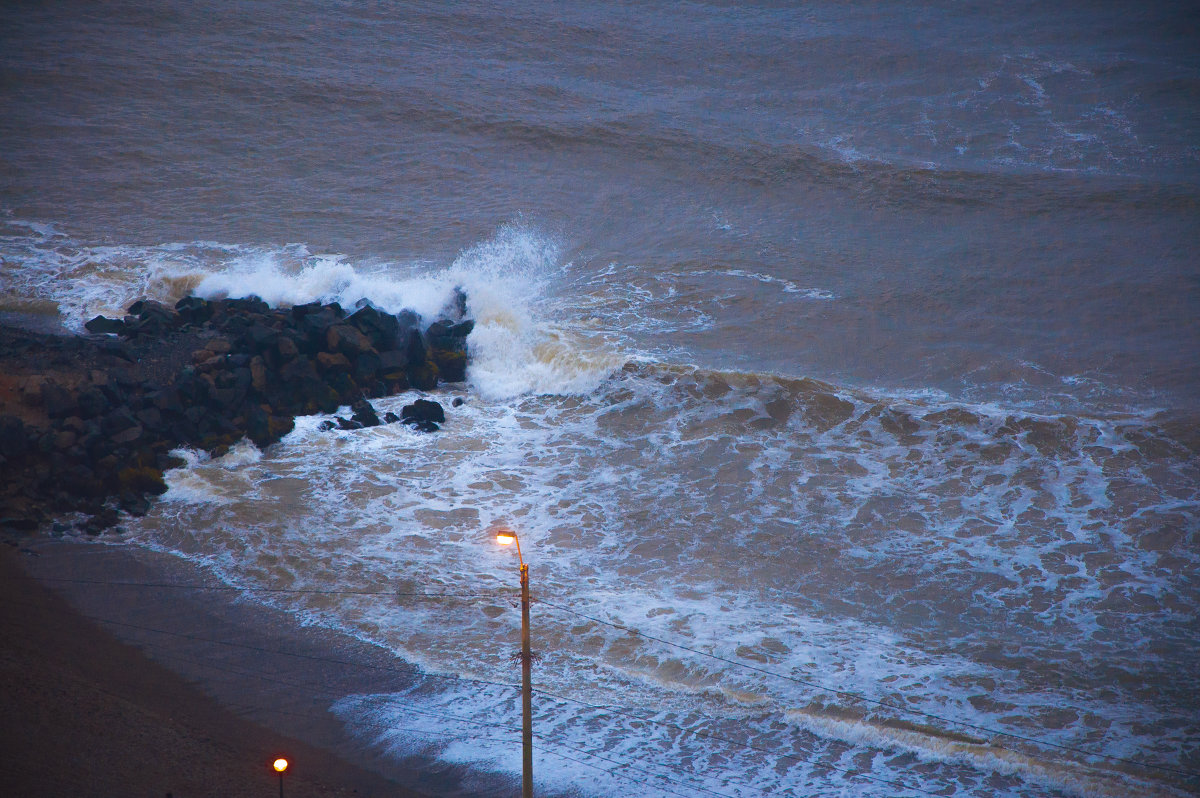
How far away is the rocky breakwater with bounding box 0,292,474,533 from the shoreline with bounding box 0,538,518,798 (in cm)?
153

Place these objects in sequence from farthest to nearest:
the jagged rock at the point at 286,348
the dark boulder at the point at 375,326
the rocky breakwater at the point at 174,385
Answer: the dark boulder at the point at 375,326
the jagged rock at the point at 286,348
the rocky breakwater at the point at 174,385

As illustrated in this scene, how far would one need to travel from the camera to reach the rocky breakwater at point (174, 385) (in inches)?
620

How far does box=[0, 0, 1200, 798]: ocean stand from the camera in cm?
1220

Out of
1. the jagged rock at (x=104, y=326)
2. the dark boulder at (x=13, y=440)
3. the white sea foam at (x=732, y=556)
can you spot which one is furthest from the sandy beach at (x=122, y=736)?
the jagged rock at (x=104, y=326)

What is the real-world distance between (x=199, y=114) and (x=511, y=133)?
1125cm

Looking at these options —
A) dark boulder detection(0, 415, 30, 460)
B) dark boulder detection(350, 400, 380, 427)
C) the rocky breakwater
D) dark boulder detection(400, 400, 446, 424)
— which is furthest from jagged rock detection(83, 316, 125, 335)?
dark boulder detection(400, 400, 446, 424)

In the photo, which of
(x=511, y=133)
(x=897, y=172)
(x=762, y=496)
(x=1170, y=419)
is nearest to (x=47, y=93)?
(x=511, y=133)

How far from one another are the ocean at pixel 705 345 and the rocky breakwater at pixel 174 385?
2.09 ft

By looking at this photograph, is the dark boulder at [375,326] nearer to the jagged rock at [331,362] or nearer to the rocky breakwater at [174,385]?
the rocky breakwater at [174,385]

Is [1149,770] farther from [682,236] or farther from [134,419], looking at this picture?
[682,236]

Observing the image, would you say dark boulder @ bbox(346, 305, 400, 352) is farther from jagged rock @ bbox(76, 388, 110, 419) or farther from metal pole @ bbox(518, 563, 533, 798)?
metal pole @ bbox(518, 563, 533, 798)

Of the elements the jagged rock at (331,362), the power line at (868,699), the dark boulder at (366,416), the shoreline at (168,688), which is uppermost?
the jagged rock at (331,362)

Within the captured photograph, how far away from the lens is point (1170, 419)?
60.4 ft

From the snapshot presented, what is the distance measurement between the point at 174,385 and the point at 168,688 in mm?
7455
